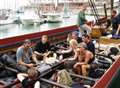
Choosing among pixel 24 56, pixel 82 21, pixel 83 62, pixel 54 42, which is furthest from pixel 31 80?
pixel 82 21

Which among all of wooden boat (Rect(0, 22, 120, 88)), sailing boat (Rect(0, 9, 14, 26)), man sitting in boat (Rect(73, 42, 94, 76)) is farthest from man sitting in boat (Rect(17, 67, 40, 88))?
sailing boat (Rect(0, 9, 14, 26))

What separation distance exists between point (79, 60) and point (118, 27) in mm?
4224

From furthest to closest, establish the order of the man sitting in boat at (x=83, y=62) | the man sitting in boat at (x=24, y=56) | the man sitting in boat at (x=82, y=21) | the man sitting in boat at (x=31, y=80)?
the man sitting in boat at (x=82, y=21) → the man sitting in boat at (x=24, y=56) → the man sitting in boat at (x=83, y=62) → the man sitting in boat at (x=31, y=80)

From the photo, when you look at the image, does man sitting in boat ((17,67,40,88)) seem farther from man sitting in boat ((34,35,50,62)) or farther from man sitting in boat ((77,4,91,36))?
man sitting in boat ((77,4,91,36))

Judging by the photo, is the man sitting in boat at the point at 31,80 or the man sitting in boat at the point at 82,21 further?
the man sitting in boat at the point at 82,21

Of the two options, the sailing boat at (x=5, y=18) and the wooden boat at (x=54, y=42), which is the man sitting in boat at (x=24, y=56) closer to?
the wooden boat at (x=54, y=42)

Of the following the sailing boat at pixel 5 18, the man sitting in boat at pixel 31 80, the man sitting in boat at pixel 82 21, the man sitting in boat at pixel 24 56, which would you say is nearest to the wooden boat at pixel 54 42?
the man sitting in boat at pixel 31 80

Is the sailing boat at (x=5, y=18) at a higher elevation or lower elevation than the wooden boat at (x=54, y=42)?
lower

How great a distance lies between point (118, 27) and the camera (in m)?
9.26

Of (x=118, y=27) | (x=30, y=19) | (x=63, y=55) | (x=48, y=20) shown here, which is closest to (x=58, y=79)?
(x=63, y=55)

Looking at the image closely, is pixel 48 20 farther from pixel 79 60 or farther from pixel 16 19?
pixel 79 60

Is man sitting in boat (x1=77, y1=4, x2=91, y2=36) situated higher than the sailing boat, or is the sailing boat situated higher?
man sitting in boat (x1=77, y1=4, x2=91, y2=36)

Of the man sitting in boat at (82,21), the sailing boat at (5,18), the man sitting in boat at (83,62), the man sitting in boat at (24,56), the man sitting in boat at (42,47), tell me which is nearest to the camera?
the man sitting in boat at (83,62)

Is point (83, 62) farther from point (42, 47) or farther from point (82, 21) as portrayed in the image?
point (82, 21)
